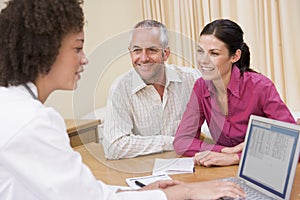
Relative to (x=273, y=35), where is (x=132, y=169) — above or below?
below

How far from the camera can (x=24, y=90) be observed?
882 mm

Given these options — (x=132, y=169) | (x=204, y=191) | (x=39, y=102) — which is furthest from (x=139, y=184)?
(x=39, y=102)

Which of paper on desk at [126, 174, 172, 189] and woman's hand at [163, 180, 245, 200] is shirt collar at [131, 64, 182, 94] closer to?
paper on desk at [126, 174, 172, 189]

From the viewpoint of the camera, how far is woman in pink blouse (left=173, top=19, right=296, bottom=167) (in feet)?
5.28

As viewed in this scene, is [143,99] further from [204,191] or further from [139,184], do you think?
[204,191]

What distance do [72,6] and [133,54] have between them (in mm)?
573

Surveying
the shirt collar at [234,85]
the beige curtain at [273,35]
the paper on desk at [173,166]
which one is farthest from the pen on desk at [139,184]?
the beige curtain at [273,35]

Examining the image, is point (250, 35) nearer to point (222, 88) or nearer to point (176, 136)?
point (222, 88)

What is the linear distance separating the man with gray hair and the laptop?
42 cm

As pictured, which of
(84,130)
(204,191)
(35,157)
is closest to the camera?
(35,157)

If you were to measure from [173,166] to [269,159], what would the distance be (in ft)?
1.36

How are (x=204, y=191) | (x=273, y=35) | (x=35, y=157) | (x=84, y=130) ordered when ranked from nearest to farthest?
(x=35, y=157), (x=204, y=191), (x=84, y=130), (x=273, y=35)

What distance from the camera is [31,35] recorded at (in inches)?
33.9

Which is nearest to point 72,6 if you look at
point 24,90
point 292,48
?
point 24,90
